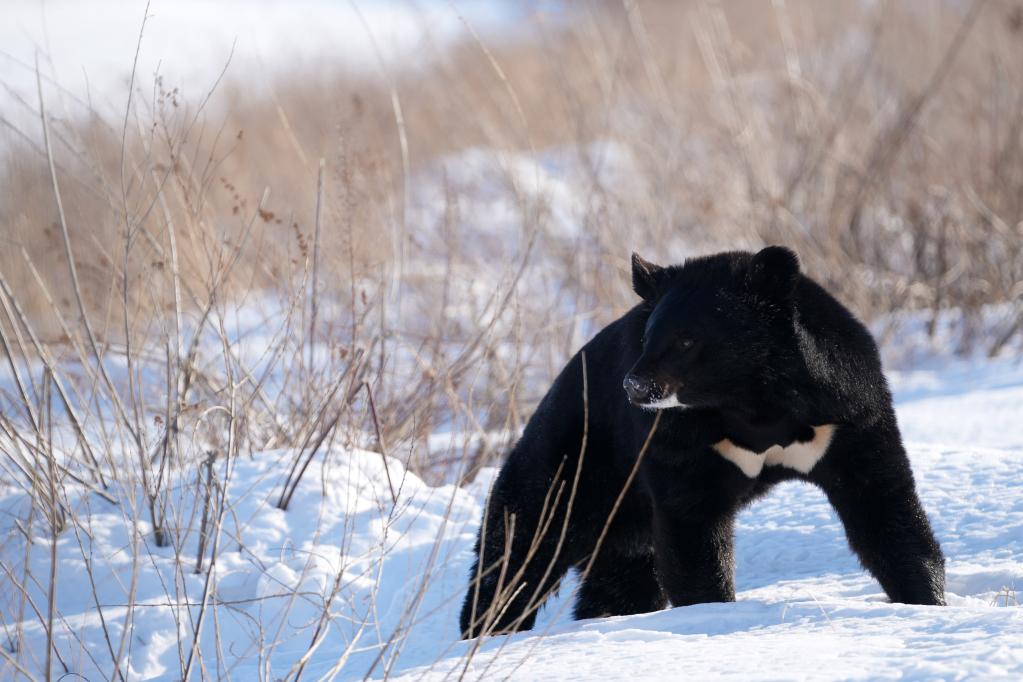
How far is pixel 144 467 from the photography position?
3.56 meters

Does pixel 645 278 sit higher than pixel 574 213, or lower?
lower

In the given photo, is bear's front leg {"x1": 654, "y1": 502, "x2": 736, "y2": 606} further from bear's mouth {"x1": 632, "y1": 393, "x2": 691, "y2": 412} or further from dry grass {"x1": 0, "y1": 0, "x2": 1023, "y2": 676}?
dry grass {"x1": 0, "y1": 0, "x2": 1023, "y2": 676}

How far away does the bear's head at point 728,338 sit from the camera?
10.6 ft

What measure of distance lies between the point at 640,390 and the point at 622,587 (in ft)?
3.54

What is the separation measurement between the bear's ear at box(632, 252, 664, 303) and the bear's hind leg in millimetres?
982

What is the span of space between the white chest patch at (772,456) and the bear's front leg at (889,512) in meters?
0.05

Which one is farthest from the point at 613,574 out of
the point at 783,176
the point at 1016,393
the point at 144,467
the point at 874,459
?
the point at 783,176

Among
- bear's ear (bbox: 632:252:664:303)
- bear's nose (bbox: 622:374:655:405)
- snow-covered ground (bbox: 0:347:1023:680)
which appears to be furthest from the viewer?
bear's ear (bbox: 632:252:664:303)

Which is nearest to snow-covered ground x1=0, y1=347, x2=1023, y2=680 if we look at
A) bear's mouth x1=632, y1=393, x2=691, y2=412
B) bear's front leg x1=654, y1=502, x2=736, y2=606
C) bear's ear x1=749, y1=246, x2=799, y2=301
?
bear's front leg x1=654, y1=502, x2=736, y2=606

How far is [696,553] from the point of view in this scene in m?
3.32

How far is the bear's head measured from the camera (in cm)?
324

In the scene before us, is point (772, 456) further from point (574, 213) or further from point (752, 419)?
point (574, 213)

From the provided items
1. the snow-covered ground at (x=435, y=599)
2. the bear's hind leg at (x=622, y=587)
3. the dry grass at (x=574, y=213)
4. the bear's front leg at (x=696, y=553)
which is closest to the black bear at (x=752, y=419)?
the bear's front leg at (x=696, y=553)

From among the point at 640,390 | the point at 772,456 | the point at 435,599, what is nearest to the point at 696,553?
the point at 772,456
